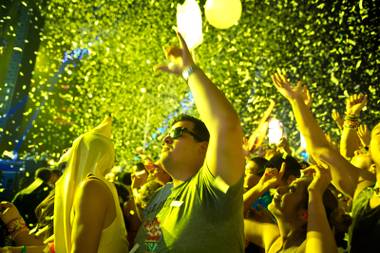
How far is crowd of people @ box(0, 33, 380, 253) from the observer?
2.36 m

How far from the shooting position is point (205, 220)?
2363mm

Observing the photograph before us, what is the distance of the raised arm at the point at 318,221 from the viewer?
2.55 metres

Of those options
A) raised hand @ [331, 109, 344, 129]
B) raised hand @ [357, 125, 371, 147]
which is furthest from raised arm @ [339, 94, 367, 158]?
raised hand @ [331, 109, 344, 129]

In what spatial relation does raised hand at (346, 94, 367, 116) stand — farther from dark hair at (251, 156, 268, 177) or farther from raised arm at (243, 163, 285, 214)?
raised arm at (243, 163, 285, 214)

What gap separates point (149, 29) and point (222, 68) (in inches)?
110

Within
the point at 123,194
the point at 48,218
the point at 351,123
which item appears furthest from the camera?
the point at 351,123

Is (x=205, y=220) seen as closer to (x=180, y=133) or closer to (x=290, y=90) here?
(x=180, y=133)

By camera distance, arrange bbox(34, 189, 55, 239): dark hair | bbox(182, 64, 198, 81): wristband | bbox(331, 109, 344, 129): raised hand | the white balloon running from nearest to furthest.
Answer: bbox(182, 64, 198, 81): wristband, bbox(34, 189, 55, 239): dark hair, bbox(331, 109, 344, 129): raised hand, the white balloon

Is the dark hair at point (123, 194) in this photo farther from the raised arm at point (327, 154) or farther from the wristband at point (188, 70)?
the wristband at point (188, 70)

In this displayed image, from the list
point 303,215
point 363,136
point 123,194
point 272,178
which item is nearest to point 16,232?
point 123,194

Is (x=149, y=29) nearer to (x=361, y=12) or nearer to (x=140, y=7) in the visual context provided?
(x=140, y=7)

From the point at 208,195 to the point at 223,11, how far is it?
171 inches

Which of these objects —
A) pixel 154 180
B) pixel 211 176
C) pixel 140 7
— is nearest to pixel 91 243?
pixel 211 176

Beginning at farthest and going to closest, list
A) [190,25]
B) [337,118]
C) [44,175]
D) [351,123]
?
[44,175] → [337,118] → [351,123] → [190,25]
